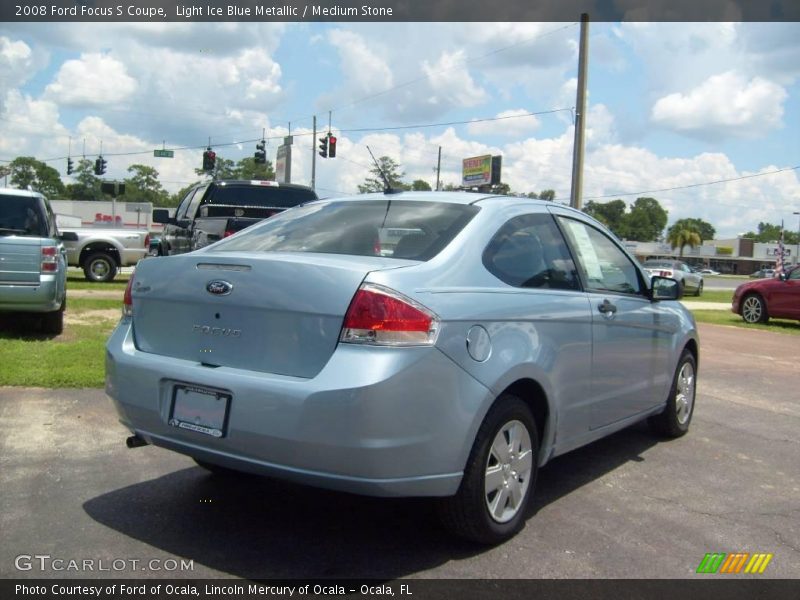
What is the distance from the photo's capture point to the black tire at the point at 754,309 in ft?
54.0

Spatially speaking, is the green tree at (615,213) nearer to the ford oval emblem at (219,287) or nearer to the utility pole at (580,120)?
the utility pole at (580,120)

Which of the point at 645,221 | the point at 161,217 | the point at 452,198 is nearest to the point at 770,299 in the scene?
the point at 161,217

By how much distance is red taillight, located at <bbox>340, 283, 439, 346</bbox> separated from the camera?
10.3 feet

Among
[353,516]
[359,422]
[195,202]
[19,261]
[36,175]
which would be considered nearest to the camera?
[359,422]

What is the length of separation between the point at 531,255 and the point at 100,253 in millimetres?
17366

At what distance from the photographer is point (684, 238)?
103m

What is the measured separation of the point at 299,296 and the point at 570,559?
1718mm

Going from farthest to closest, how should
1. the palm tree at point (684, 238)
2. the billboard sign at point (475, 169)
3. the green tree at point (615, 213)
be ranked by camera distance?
1. the green tree at point (615, 213)
2. the palm tree at point (684, 238)
3. the billboard sign at point (475, 169)

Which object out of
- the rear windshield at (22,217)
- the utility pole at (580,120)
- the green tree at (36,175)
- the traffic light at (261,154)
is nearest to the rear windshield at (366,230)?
the rear windshield at (22,217)

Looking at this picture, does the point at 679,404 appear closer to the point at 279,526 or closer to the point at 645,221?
the point at 279,526

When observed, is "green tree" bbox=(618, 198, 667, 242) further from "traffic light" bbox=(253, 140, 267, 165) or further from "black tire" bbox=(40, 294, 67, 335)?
"black tire" bbox=(40, 294, 67, 335)

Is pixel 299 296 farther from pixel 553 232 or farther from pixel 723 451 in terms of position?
pixel 723 451

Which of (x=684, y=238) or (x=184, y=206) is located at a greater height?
(x=684, y=238)

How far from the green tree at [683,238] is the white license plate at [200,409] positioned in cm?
10714
